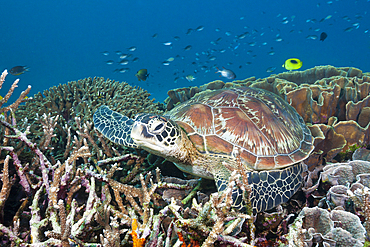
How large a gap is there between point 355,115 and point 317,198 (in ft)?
6.90

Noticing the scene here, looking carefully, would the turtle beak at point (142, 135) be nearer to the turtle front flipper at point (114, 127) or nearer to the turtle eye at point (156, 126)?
the turtle eye at point (156, 126)

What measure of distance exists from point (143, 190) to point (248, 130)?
1392 millimetres

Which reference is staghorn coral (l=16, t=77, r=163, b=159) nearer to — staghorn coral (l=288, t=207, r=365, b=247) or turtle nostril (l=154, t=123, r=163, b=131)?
turtle nostril (l=154, t=123, r=163, b=131)

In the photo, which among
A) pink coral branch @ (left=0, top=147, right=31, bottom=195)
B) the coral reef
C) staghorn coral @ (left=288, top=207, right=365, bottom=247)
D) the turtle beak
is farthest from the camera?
the coral reef

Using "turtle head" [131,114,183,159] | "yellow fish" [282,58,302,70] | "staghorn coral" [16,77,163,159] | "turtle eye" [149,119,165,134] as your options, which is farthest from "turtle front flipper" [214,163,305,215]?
"yellow fish" [282,58,302,70]

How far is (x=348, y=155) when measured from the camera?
265cm

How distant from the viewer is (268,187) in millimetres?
1723

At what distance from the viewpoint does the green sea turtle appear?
174 centimetres

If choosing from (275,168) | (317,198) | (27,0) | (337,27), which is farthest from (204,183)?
(27,0)

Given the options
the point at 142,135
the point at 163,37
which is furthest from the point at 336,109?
the point at 163,37

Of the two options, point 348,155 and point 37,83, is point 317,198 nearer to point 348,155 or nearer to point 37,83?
point 348,155

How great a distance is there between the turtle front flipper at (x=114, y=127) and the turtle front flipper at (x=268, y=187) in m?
1.12

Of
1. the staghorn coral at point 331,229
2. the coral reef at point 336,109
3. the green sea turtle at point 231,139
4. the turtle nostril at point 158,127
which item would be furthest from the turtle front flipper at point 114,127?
the coral reef at point 336,109

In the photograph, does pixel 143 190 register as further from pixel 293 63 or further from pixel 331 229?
pixel 293 63
